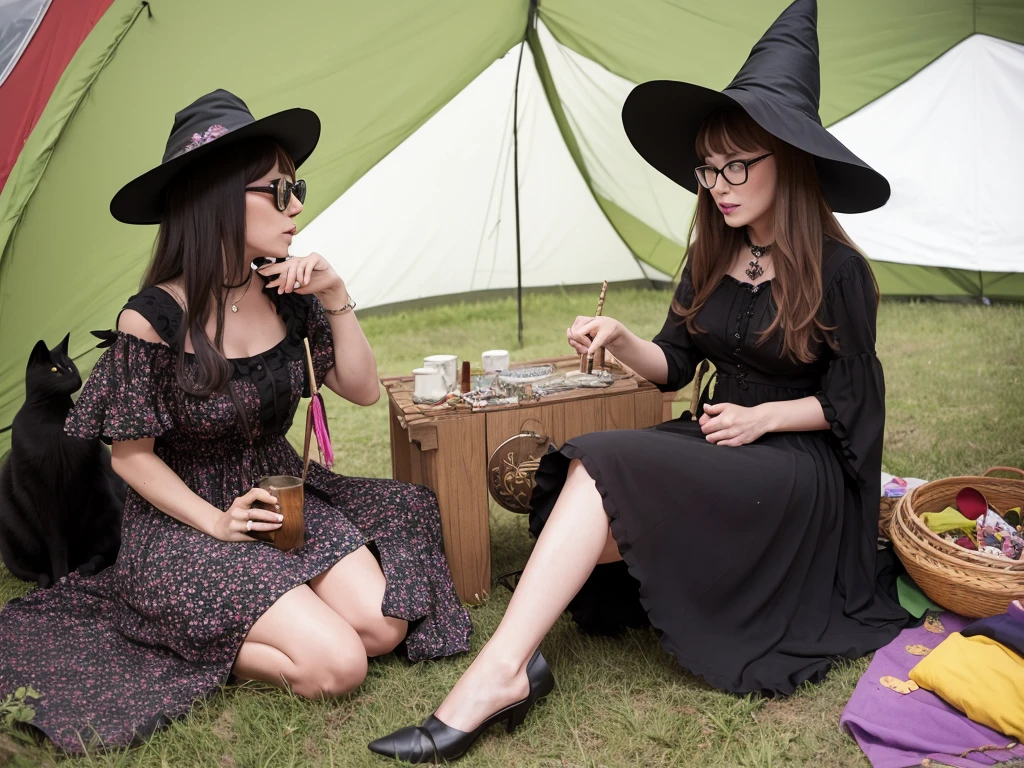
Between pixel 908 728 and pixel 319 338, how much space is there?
64.3 inches

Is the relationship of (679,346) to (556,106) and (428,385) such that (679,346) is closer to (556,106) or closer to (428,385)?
(428,385)

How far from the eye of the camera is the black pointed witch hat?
2.16 meters

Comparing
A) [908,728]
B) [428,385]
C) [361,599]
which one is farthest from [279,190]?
[908,728]

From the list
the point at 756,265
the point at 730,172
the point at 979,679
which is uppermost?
the point at 730,172

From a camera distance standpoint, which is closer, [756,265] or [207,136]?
[207,136]

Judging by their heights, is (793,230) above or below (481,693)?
above

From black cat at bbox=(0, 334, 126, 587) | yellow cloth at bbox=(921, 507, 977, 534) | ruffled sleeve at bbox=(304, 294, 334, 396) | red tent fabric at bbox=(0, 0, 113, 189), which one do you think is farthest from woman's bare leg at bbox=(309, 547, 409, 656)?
red tent fabric at bbox=(0, 0, 113, 189)

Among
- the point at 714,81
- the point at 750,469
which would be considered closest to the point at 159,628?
the point at 750,469

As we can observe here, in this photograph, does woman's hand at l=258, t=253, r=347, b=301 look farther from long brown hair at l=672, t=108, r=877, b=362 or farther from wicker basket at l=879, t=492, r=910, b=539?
wicker basket at l=879, t=492, r=910, b=539

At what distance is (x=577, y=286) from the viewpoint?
6688mm

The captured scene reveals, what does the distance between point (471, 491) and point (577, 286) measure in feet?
13.9

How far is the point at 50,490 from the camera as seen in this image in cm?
268

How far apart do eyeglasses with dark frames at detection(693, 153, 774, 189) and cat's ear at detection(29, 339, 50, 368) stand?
1.83m

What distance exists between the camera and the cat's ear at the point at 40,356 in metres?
2.68
